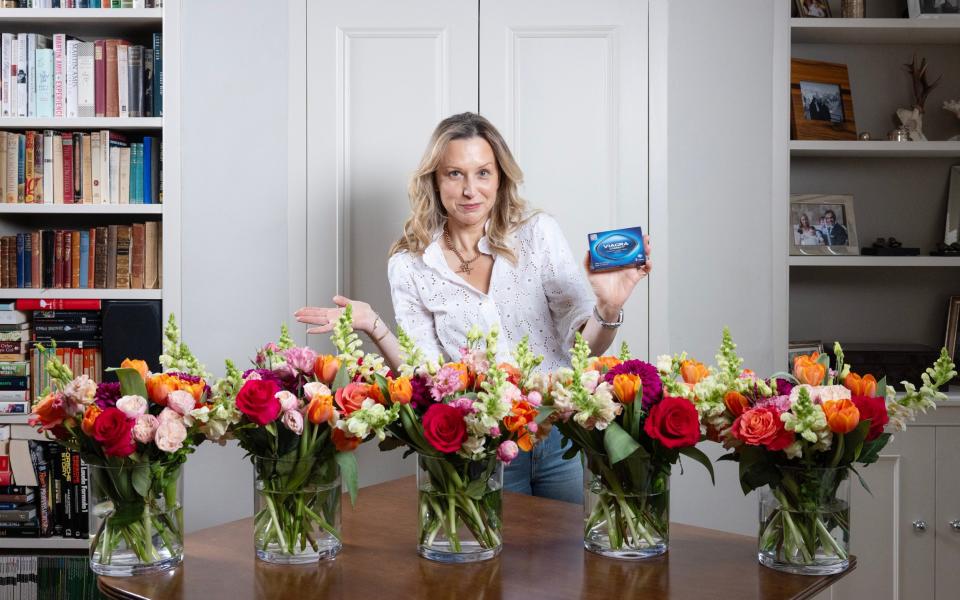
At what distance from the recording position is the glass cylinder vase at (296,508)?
4.08ft

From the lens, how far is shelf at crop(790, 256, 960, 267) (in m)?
2.75

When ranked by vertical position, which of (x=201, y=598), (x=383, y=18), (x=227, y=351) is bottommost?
(x=201, y=598)

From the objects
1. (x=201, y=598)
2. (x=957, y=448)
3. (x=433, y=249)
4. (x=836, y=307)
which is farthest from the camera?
(x=836, y=307)

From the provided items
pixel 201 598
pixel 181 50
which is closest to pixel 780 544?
pixel 201 598

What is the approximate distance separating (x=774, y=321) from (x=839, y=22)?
96 centimetres

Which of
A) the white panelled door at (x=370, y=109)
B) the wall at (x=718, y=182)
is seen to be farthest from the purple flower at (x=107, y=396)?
the wall at (x=718, y=182)

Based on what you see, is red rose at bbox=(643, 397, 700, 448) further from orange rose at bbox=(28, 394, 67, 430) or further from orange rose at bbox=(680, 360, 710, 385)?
orange rose at bbox=(28, 394, 67, 430)

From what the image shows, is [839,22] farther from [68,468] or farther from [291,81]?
[68,468]

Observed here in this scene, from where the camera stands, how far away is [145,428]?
1176 millimetres

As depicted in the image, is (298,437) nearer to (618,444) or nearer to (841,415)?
(618,444)

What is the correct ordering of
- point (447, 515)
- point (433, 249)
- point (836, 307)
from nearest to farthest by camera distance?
point (447, 515) < point (433, 249) < point (836, 307)

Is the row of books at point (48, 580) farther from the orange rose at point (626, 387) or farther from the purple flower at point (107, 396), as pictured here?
the orange rose at point (626, 387)

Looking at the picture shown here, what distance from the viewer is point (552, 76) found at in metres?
2.67

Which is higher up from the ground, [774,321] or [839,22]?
[839,22]
